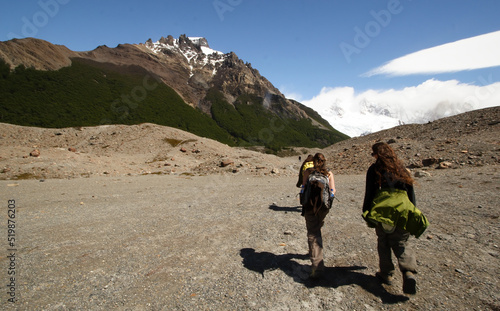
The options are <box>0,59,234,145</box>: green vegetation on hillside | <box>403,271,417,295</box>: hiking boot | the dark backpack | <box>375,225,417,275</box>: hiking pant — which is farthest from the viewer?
<box>0,59,234,145</box>: green vegetation on hillside

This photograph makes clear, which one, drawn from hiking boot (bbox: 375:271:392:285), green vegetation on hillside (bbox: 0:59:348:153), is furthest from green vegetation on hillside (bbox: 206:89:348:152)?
hiking boot (bbox: 375:271:392:285)

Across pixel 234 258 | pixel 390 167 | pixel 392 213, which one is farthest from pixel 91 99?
pixel 392 213

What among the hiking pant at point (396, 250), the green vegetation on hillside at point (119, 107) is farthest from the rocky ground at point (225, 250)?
the green vegetation on hillside at point (119, 107)

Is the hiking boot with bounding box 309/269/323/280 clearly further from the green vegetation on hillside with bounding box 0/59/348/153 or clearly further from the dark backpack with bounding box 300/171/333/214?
the green vegetation on hillside with bounding box 0/59/348/153

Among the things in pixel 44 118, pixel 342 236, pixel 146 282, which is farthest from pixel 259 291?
pixel 44 118

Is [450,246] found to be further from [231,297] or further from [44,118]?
[44,118]

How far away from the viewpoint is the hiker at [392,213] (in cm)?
420

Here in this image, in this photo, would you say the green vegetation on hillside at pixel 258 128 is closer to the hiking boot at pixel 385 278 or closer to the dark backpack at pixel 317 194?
the dark backpack at pixel 317 194

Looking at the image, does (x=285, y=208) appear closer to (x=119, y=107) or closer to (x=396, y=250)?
(x=396, y=250)

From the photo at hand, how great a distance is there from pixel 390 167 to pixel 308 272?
276cm

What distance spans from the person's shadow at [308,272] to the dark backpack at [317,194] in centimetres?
137

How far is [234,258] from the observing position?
237 inches

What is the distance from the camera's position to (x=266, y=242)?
6.96 metres

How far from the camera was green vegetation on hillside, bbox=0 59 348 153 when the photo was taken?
284ft
